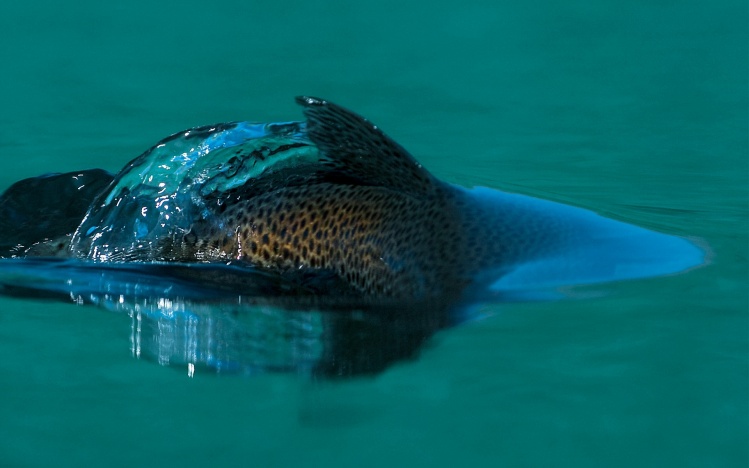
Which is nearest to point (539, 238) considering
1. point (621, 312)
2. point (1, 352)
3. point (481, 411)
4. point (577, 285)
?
point (577, 285)

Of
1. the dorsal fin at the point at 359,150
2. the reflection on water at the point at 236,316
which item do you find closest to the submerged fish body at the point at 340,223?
the dorsal fin at the point at 359,150

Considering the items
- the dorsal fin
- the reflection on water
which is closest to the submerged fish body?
the dorsal fin

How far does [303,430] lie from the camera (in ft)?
13.0

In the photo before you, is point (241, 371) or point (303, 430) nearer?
point (303, 430)

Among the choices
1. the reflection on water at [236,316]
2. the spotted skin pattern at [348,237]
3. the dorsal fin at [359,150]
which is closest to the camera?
the reflection on water at [236,316]

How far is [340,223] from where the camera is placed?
5.86 meters

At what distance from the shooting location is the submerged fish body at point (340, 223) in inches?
215

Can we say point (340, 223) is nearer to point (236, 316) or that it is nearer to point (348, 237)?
point (348, 237)

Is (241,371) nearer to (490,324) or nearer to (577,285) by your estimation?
(490,324)

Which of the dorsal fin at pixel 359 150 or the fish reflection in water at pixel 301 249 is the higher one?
the dorsal fin at pixel 359 150

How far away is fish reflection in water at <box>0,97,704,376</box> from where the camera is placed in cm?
486

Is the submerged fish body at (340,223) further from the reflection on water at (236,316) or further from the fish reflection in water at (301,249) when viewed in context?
the reflection on water at (236,316)

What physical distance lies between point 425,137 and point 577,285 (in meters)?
4.14

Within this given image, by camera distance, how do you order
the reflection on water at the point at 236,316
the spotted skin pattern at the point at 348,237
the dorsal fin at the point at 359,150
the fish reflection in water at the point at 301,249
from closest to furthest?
the reflection on water at the point at 236,316 < the fish reflection in water at the point at 301,249 < the spotted skin pattern at the point at 348,237 < the dorsal fin at the point at 359,150
